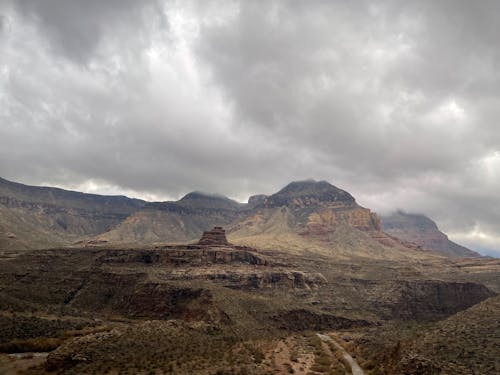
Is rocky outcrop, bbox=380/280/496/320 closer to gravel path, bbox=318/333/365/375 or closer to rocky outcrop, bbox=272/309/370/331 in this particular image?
rocky outcrop, bbox=272/309/370/331

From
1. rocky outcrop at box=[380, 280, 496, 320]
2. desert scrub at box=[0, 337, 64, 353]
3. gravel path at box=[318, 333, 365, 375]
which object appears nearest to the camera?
desert scrub at box=[0, 337, 64, 353]

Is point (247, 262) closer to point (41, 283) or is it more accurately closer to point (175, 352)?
point (41, 283)

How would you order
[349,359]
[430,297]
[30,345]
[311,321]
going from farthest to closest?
[430,297], [311,321], [349,359], [30,345]

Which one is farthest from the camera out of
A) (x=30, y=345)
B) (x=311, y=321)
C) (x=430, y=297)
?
(x=430, y=297)

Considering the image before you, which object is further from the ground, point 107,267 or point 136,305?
point 107,267

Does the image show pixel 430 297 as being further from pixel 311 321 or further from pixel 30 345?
pixel 30 345

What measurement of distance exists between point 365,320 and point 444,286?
48503 millimetres

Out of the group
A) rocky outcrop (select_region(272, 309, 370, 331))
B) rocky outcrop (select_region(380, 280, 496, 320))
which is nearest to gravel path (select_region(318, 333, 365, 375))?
rocky outcrop (select_region(272, 309, 370, 331))

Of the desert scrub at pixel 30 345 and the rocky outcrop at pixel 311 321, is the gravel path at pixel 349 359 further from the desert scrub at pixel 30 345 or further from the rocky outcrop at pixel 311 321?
the desert scrub at pixel 30 345

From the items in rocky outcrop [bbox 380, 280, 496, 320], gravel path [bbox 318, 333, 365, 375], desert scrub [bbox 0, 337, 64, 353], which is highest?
rocky outcrop [bbox 380, 280, 496, 320]

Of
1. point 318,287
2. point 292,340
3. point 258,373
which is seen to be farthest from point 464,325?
point 318,287

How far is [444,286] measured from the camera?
14988cm

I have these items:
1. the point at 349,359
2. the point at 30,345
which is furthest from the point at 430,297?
the point at 30,345

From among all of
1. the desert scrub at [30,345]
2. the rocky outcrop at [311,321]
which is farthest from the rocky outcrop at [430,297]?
the desert scrub at [30,345]
